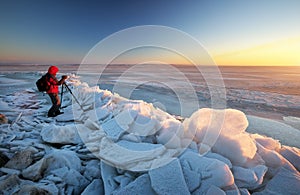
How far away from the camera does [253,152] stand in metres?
2.43

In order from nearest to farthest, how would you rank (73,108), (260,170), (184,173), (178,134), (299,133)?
1. (184,173)
2. (260,170)
3. (178,134)
4. (299,133)
5. (73,108)

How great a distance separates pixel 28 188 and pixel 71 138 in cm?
159

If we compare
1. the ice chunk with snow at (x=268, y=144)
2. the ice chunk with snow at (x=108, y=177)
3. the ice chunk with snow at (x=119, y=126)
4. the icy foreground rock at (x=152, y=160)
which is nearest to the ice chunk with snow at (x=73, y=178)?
the icy foreground rock at (x=152, y=160)

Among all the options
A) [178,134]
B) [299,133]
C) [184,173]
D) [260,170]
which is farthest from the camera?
[299,133]

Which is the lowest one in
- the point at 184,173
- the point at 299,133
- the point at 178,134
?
the point at 299,133

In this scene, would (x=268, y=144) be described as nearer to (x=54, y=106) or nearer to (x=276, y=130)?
(x=276, y=130)

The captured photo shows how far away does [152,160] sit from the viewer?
2.37m

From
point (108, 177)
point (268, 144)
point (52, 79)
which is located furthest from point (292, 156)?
point (52, 79)

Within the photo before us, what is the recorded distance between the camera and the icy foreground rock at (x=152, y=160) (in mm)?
2002

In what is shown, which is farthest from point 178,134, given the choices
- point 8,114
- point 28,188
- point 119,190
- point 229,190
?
point 8,114

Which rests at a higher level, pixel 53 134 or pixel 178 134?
pixel 178 134

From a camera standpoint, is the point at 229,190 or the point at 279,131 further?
the point at 279,131

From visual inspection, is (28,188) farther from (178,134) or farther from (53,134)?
(178,134)

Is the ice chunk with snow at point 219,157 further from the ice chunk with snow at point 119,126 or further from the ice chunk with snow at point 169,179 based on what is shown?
the ice chunk with snow at point 119,126
